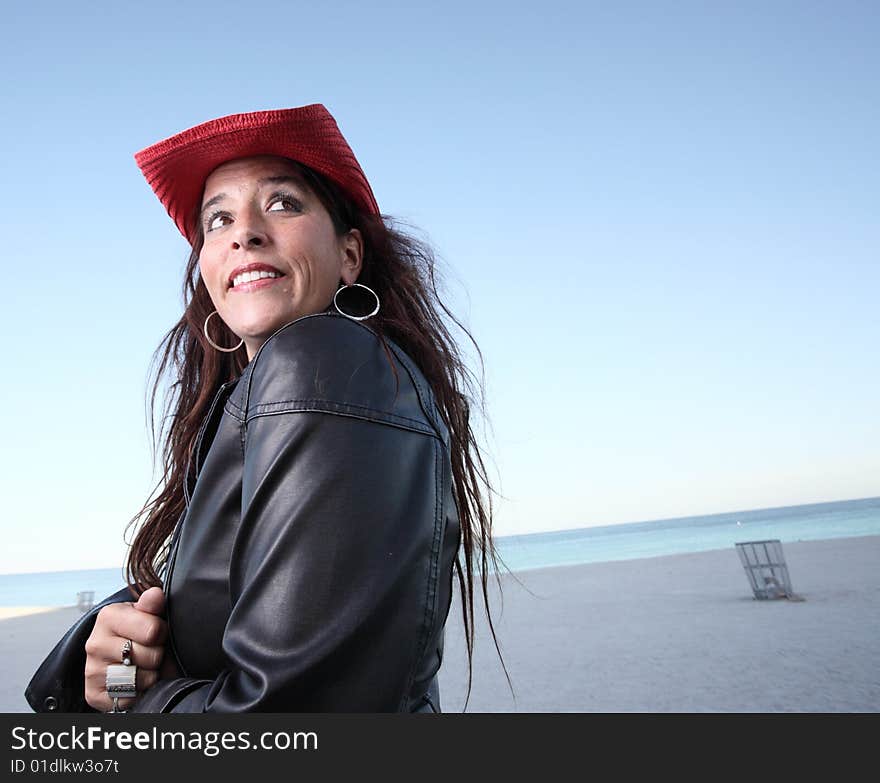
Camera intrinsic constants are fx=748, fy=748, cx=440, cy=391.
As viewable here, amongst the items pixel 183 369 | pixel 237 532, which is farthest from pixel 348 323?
pixel 183 369

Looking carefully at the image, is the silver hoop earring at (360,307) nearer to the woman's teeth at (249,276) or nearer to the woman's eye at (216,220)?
the woman's teeth at (249,276)

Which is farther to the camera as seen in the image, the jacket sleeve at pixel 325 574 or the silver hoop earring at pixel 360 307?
the silver hoop earring at pixel 360 307

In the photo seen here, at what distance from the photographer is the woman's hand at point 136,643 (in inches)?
42.2

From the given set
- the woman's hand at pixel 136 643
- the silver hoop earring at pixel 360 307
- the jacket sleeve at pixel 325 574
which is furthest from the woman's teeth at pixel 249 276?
the woman's hand at pixel 136 643

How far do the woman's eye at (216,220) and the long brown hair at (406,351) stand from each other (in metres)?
0.18

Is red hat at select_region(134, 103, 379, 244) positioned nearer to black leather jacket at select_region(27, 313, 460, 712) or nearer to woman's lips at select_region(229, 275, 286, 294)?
A: woman's lips at select_region(229, 275, 286, 294)

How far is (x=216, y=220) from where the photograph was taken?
1.48m

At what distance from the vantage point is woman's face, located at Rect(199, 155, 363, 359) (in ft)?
4.56

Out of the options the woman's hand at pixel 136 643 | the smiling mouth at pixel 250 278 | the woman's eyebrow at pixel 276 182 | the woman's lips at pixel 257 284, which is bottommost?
the woman's hand at pixel 136 643

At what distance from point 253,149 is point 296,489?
31.8 inches

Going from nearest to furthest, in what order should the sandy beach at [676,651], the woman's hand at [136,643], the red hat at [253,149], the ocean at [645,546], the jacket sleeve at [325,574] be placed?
the jacket sleeve at [325,574] → the woman's hand at [136,643] → the red hat at [253,149] → the sandy beach at [676,651] → the ocean at [645,546]

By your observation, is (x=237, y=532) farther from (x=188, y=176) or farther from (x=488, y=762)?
(x=188, y=176)

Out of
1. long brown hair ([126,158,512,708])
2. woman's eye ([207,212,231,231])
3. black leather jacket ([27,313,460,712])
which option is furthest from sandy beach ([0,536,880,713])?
black leather jacket ([27,313,460,712])

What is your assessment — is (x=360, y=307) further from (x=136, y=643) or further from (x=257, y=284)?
(x=136, y=643)
